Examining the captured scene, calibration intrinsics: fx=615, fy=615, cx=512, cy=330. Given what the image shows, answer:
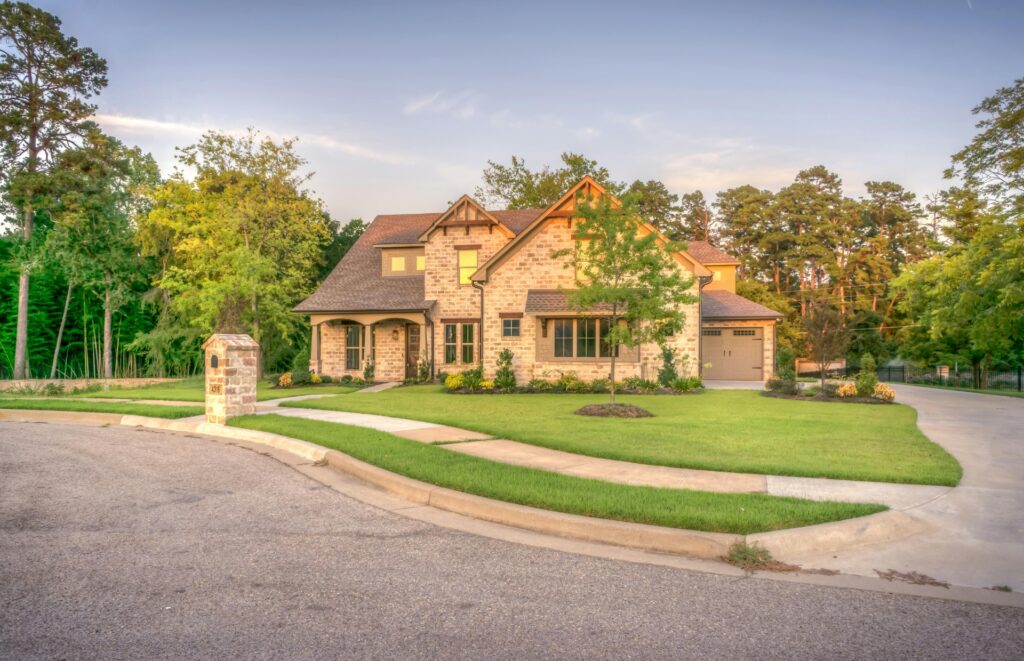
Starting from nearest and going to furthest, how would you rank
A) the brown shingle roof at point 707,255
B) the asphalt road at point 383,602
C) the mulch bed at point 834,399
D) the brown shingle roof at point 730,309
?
the asphalt road at point 383,602 < the mulch bed at point 834,399 < the brown shingle roof at point 730,309 < the brown shingle roof at point 707,255

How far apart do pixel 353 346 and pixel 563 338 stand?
950cm

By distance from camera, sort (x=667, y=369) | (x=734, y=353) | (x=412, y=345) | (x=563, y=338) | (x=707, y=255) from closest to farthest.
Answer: (x=667, y=369) → (x=563, y=338) → (x=412, y=345) → (x=734, y=353) → (x=707, y=255)

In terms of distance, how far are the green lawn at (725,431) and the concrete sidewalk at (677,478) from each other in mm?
303

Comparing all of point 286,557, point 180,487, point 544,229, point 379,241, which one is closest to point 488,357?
point 544,229

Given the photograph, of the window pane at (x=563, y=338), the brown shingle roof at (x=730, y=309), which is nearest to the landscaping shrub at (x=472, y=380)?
the window pane at (x=563, y=338)

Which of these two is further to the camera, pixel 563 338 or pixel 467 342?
pixel 467 342

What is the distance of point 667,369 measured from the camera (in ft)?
71.3

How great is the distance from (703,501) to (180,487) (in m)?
6.01

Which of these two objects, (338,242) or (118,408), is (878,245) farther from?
(118,408)

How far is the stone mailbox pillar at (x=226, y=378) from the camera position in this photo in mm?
12602

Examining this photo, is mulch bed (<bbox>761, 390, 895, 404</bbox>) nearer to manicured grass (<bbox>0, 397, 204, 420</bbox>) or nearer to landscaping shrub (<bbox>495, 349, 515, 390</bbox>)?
landscaping shrub (<bbox>495, 349, 515, 390</bbox>)

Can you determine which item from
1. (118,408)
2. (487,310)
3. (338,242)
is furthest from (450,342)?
(338,242)

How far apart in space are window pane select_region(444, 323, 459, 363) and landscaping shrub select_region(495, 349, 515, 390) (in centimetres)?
301

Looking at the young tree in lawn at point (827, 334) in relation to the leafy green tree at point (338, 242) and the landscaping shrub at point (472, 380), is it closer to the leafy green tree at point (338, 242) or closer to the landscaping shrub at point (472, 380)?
the landscaping shrub at point (472, 380)
